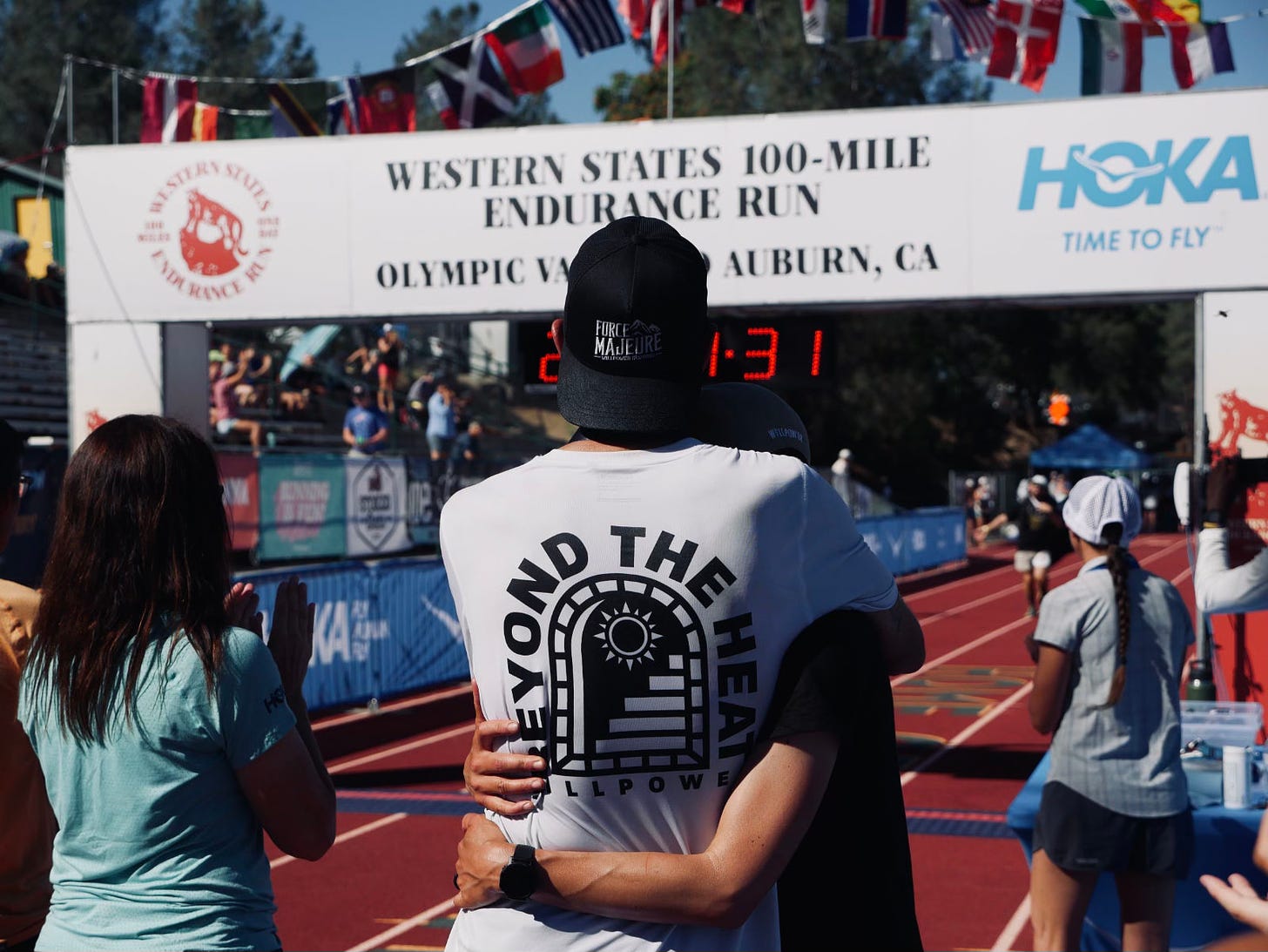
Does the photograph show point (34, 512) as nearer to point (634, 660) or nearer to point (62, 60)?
point (634, 660)

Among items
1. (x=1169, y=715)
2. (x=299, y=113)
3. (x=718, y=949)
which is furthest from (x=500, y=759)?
(x=299, y=113)

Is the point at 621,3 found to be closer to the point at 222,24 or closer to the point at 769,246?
the point at 769,246

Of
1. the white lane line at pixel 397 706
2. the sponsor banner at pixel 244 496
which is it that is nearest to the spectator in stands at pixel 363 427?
the sponsor banner at pixel 244 496

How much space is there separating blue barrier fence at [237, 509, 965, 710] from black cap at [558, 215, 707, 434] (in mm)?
9613

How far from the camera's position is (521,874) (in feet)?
6.01

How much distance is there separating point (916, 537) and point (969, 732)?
19308mm

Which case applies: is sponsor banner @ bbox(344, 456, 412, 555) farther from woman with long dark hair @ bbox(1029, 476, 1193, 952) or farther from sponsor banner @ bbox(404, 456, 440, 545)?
woman with long dark hair @ bbox(1029, 476, 1193, 952)

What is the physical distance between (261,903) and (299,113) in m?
10.7

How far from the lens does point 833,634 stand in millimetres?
1840

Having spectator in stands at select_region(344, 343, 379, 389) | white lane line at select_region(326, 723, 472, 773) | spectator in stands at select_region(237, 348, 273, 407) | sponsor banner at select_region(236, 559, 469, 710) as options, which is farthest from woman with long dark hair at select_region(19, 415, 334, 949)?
spectator in stands at select_region(344, 343, 379, 389)

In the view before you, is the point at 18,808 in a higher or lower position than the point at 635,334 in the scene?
lower

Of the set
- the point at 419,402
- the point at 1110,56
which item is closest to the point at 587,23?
the point at 1110,56

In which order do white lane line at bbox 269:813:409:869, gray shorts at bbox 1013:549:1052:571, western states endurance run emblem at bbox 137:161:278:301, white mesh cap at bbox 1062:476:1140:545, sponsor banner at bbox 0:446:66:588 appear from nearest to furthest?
white mesh cap at bbox 1062:476:1140:545 < white lane line at bbox 269:813:409:869 < western states endurance run emblem at bbox 137:161:278:301 < sponsor banner at bbox 0:446:66:588 < gray shorts at bbox 1013:549:1052:571

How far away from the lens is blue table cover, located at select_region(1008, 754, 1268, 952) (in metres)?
4.88
